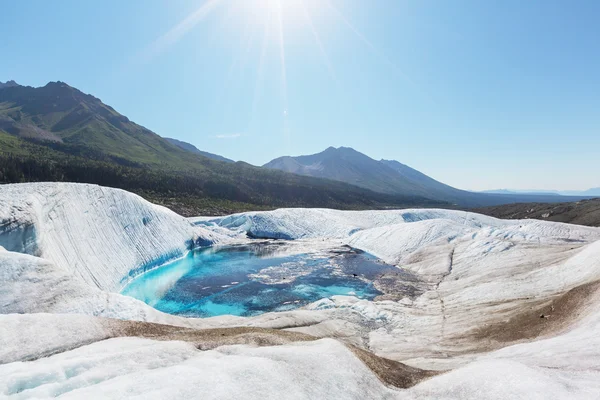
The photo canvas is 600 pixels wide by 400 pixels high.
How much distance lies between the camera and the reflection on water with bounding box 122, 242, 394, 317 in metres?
36.1

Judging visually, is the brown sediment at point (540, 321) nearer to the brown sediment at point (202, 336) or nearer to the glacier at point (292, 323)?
the glacier at point (292, 323)

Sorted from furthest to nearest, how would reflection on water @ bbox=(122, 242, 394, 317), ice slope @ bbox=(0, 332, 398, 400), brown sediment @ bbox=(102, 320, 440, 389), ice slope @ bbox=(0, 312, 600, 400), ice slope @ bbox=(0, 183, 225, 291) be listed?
1. reflection on water @ bbox=(122, 242, 394, 317)
2. ice slope @ bbox=(0, 183, 225, 291)
3. brown sediment @ bbox=(102, 320, 440, 389)
4. ice slope @ bbox=(0, 312, 600, 400)
5. ice slope @ bbox=(0, 332, 398, 400)

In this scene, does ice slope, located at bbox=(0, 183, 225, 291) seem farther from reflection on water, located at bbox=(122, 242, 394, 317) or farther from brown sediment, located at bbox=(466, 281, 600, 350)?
brown sediment, located at bbox=(466, 281, 600, 350)

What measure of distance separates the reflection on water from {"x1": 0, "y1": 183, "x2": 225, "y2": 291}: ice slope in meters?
3.63

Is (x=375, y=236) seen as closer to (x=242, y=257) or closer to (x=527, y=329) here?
(x=242, y=257)

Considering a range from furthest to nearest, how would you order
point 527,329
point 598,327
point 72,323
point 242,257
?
1. point 242,257
2. point 527,329
3. point 598,327
4. point 72,323

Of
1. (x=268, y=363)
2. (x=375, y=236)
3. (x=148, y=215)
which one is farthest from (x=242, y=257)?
(x=268, y=363)

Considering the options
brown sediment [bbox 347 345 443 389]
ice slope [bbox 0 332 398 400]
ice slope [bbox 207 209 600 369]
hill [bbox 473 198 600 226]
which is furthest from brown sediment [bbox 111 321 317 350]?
hill [bbox 473 198 600 226]

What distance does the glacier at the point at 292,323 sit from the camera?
936cm

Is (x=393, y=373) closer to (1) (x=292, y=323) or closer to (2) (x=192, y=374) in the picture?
(2) (x=192, y=374)

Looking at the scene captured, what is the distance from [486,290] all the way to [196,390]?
31084 millimetres

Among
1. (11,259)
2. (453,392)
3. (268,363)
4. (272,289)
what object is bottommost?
(272,289)

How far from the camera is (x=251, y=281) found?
44.3 m

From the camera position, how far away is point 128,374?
31.2 ft
